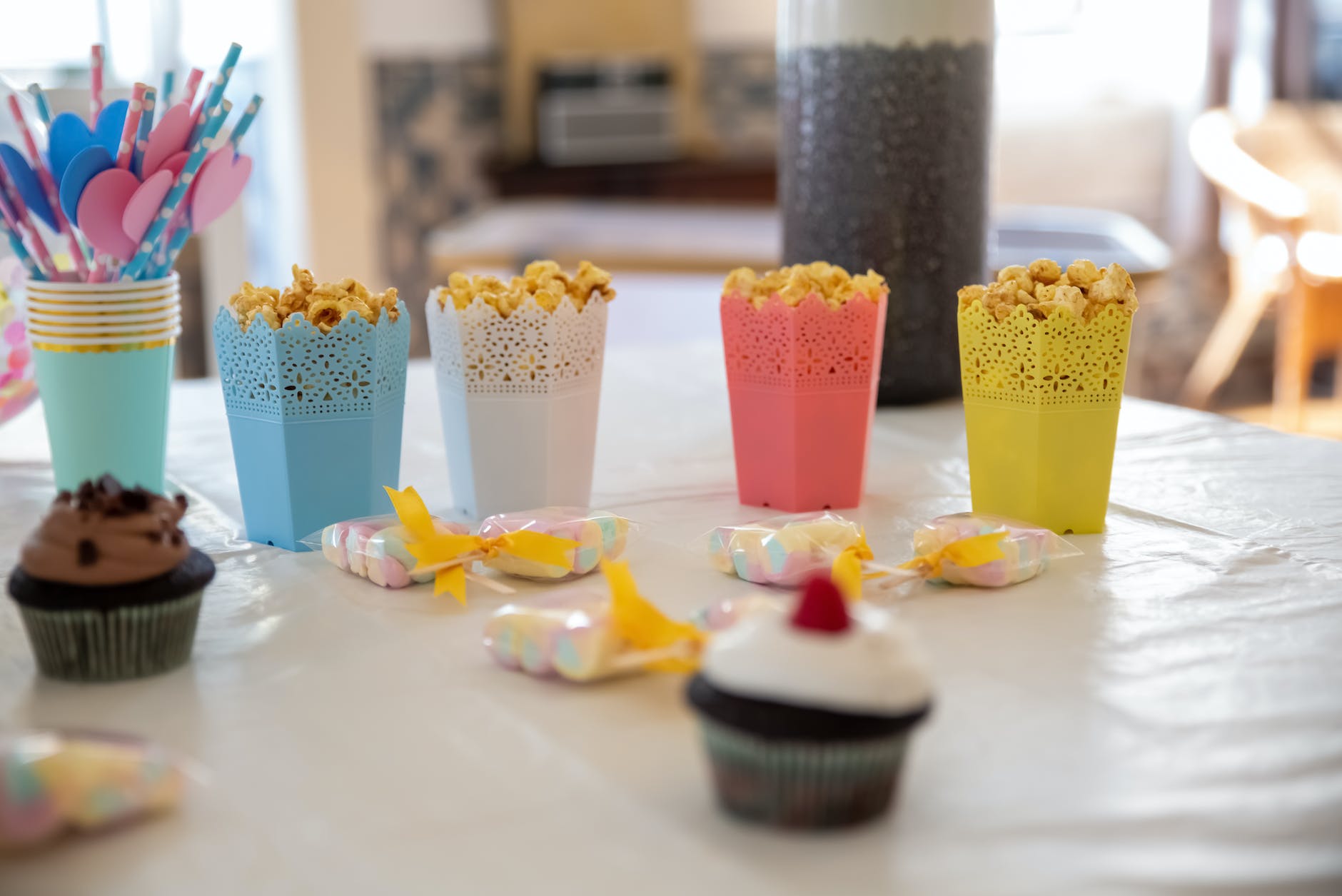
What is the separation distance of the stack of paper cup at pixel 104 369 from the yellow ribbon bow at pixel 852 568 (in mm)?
474

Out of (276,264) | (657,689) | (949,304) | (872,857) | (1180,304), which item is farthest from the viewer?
(1180,304)

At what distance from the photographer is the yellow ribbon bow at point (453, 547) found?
770 millimetres

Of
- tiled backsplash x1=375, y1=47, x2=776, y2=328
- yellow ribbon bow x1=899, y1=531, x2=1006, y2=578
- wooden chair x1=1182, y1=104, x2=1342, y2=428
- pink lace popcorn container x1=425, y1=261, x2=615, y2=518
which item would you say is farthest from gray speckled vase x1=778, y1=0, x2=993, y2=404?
wooden chair x1=1182, y1=104, x2=1342, y2=428

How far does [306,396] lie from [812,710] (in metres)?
0.47

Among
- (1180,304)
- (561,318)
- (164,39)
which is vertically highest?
(164,39)

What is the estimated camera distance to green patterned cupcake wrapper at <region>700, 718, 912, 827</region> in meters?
0.49

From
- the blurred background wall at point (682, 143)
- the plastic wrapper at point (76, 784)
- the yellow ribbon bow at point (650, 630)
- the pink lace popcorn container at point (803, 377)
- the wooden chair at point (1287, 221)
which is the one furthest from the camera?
the wooden chair at point (1287, 221)

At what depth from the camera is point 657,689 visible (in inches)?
25.0

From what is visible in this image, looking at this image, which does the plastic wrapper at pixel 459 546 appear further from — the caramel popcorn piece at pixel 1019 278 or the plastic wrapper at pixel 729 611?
the caramel popcorn piece at pixel 1019 278

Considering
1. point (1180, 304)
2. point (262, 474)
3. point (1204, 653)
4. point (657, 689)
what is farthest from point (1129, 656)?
point (1180, 304)

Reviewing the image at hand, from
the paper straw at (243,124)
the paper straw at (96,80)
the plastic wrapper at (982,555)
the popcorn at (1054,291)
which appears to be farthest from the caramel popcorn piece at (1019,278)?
the paper straw at (96,80)

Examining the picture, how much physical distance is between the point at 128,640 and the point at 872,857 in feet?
1.24

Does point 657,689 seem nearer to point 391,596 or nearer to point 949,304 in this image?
point 391,596

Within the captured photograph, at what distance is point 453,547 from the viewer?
30.5 inches
